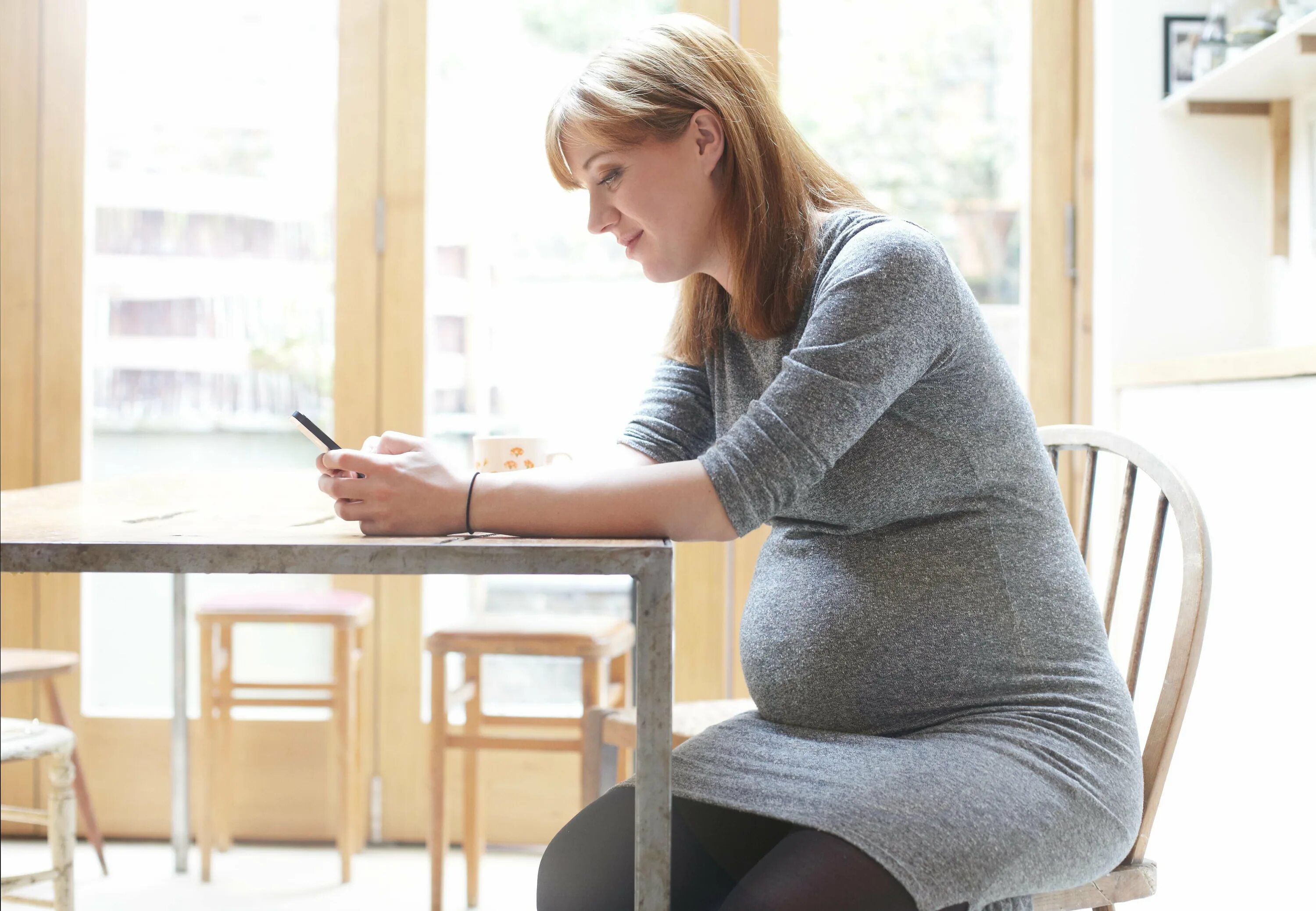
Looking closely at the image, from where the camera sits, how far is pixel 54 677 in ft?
7.41

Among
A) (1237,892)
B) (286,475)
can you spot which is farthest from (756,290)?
(1237,892)

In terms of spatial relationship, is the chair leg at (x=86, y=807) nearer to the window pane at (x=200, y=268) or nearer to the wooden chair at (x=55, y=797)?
the window pane at (x=200, y=268)

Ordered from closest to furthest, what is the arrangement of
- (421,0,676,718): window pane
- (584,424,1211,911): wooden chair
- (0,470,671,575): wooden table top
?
(0,470,671,575): wooden table top
(584,424,1211,911): wooden chair
(421,0,676,718): window pane

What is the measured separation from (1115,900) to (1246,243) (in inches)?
69.3

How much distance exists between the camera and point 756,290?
1078mm

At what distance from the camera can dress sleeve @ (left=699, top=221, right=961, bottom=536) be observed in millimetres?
880

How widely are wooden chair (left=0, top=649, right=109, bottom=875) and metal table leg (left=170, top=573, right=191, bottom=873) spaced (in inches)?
5.8

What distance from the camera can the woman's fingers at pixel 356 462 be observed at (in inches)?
34.7

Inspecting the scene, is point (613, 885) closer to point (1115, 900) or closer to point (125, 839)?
point (1115, 900)

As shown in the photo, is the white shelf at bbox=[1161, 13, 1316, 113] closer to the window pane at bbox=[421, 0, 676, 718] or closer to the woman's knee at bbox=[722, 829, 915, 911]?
the window pane at bbox=[421, 0, 676, 718]

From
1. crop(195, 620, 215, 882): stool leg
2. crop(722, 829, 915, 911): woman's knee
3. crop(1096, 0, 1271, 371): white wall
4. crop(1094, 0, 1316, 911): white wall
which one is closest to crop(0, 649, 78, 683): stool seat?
crop(195, 620, 215, 882): stool leg

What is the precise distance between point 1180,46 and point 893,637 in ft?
6.25

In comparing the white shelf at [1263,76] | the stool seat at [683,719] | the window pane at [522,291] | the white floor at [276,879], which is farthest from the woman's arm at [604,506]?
the window pane at [522,291]

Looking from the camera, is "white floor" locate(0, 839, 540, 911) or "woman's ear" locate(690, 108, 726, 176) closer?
"woman's ear" locate(690, 108, 726, 176)
